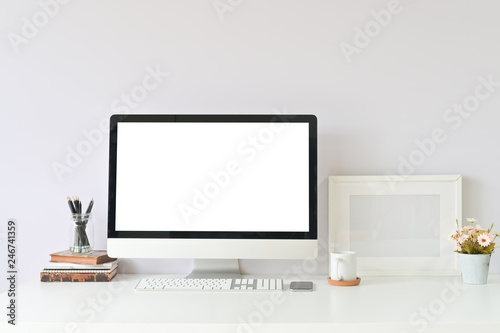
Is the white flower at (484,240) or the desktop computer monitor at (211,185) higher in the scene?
the desktop computer monitor at (211,185)

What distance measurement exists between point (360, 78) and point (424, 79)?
0.25m

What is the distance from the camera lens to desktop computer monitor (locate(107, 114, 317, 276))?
1815 mm

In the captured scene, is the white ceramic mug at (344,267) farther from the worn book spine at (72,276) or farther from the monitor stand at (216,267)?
the worn book spine at (72,276)

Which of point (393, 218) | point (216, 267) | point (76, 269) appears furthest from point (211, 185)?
point (393, 218)

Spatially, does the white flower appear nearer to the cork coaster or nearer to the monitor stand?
the cork coaster

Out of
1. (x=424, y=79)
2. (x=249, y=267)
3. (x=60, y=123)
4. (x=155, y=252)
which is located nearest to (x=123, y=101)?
(x=60, y=123)

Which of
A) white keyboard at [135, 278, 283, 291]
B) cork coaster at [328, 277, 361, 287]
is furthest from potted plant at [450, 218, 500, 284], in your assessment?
white keyboard at [135, 278, 283, 291]

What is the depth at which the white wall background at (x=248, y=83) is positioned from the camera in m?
2.02

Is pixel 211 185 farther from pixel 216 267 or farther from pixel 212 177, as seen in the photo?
pixel 216 267

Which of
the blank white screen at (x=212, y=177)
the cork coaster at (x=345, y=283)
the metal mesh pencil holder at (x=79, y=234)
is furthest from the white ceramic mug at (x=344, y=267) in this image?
the metal mesh pencil holder at (x=79, y=234)

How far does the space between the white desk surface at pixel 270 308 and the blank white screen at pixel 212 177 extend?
252mm

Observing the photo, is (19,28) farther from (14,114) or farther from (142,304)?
(142,304)

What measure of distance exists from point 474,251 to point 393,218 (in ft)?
1.01

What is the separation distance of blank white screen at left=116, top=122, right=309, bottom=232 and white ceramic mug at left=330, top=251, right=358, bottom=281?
6.4 inches
